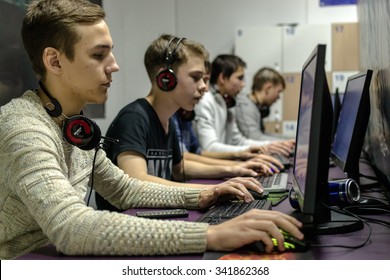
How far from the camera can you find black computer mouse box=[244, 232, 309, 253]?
0.81 m

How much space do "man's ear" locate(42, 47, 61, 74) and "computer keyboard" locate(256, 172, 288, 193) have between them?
0.69 meters

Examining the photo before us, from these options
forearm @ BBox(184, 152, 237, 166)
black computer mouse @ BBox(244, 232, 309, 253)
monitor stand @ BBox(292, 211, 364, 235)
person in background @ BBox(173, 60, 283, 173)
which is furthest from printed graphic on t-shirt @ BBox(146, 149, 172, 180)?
black computer mouse @ BBox(244, 232, 309, 253)

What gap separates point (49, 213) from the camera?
2.71 feet

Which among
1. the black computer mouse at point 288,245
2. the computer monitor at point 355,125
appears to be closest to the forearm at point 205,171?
the computer monitor at point 355,125

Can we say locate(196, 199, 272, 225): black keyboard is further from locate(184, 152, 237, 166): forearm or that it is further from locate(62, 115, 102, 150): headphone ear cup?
locate(184, 152, 237, 166): forearm

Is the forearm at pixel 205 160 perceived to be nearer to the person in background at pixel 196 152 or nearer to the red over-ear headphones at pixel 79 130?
the person in background at pixel 196 152

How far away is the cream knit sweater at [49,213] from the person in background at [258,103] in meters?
2.55

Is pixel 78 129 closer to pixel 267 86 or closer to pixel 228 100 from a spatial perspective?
pixel 228 100

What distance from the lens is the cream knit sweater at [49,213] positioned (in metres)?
0.81

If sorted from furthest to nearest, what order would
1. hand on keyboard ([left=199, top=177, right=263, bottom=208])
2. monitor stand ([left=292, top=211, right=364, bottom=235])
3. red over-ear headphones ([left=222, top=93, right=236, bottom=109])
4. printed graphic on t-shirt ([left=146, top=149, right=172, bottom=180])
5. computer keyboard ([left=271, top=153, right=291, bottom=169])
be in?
red over-ear headphones ([left=222, top=93, right=236, bottom=109]) < computer keyboard ([left=271, top=153, right=291, bottom=169]) < printed graphic on t-shirt ([left=146, top=149, right=172, bottom=180]) < hand on keyboard ([left=199, top=177, right=263, bottom=208]) < monitor stand ([left=292, top=211, right=364, bottom=235])

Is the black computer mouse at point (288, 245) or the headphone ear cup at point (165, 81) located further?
the headphone ear cup at point (165, 81)

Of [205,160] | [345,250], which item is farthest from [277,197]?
[205,160]

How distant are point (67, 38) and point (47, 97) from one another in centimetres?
13
